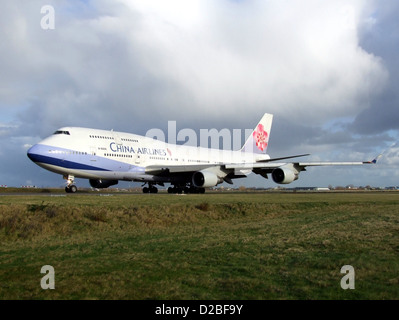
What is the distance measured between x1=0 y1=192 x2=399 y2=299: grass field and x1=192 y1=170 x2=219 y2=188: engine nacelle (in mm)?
15253

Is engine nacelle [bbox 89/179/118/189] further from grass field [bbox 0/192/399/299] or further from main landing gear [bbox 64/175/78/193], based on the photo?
grass field [bbox 0/192/399/299]

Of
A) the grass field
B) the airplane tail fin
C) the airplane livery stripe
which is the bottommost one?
the grass field

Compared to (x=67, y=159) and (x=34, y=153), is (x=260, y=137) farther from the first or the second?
(x=34, y=153)

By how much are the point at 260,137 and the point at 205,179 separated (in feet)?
70.5

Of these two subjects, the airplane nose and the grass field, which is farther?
the airplane nose

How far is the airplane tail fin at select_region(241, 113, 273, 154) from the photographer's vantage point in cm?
5272

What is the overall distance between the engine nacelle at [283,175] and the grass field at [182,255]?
18.2 meters

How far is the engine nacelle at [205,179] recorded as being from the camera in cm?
3469

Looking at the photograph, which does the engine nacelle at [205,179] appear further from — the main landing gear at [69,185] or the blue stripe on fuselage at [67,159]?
the main landing gear at [69,185]

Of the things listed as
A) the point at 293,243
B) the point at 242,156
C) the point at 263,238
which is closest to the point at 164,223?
the point at 263,238

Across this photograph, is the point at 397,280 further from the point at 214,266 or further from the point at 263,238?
the point at 263,238

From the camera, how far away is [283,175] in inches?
1452

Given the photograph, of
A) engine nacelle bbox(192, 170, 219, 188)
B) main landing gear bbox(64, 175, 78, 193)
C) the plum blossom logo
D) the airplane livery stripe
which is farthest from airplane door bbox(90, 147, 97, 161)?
the plum blossom logo
